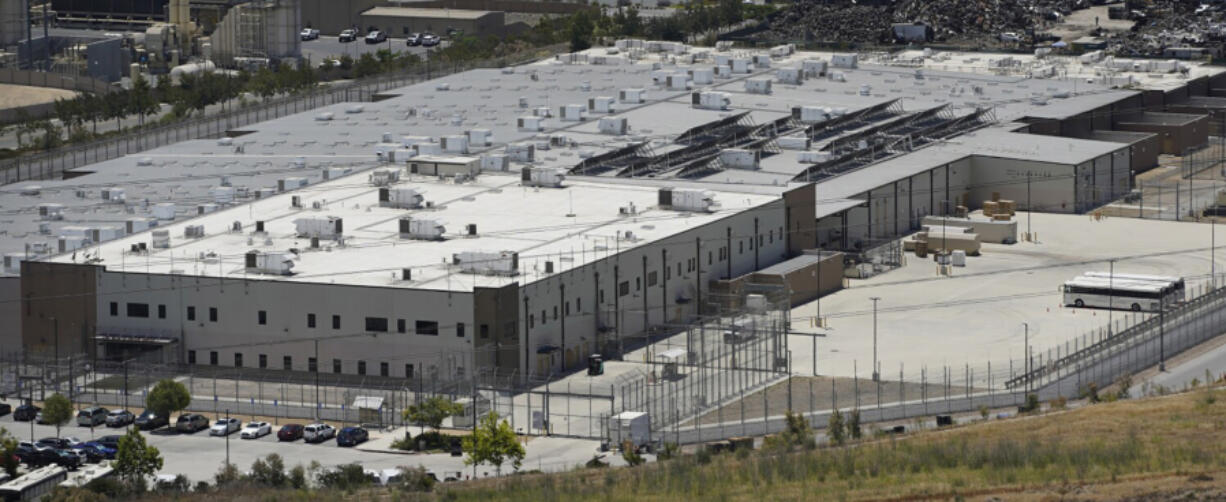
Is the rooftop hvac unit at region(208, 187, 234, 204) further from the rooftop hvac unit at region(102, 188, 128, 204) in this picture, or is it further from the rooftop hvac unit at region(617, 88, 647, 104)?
the rooftop hvac unit at region(617, 88, 647, 104)

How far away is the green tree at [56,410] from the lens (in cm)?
6238

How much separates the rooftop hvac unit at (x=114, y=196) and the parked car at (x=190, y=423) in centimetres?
1876

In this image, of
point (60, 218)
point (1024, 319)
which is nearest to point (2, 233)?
point (60, 218)

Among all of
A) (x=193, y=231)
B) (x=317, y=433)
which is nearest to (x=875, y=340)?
(x=317, y=433)

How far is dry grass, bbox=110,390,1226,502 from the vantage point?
4984 cm

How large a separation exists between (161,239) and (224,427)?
10.9 metres

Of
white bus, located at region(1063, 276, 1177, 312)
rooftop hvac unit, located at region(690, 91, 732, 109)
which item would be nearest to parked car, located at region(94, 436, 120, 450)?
white bus, located at region(1063, 276, 1177, 312)

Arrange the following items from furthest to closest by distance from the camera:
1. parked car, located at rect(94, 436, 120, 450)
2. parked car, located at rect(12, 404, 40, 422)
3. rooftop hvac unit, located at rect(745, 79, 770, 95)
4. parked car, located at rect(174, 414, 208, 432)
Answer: rooftop hvac unit, located at rect(745, 79, 770, 95), parked car, located at rect(12, 404, 40, 422), parked car, located at rect(174, 414, 208, 432), parked car, located at rect(94, 436, 120, 450)

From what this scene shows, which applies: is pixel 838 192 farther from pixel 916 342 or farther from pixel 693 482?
pixel 693 482

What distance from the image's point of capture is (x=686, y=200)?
255 feet

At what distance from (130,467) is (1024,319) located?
86.9ft

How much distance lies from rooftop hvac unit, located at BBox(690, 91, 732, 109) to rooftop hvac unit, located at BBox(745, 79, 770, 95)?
4.47m

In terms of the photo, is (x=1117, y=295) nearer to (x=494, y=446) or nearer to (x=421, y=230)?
(x=421, y=230)

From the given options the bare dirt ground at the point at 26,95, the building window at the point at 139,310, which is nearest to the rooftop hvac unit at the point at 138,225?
the building window at the point at 139,310
